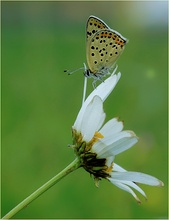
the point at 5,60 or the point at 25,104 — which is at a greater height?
the point at 5,60

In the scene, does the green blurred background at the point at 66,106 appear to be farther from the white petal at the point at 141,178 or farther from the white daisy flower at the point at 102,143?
the white petal at the point at 141,178

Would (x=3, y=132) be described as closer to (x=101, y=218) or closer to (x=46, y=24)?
(x=101, y=218)

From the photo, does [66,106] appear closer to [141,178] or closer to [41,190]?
[141,178]

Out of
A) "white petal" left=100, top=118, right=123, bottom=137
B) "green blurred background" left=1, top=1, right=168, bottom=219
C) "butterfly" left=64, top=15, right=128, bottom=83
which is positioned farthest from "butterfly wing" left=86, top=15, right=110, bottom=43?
"green blurred background" left=1, top=1, right=168, bottom=219

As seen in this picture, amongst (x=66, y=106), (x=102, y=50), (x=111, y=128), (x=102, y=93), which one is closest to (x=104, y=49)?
(x=102, y=50)

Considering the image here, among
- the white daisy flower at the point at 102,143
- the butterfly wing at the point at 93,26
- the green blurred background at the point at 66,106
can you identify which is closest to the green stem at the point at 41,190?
the white daisy flower at the point at 102,143

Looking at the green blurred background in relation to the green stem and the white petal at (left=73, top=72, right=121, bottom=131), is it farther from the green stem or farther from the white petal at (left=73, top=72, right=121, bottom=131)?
the green stem

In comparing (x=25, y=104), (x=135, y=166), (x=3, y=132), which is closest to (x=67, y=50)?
(x=25, y=104)
